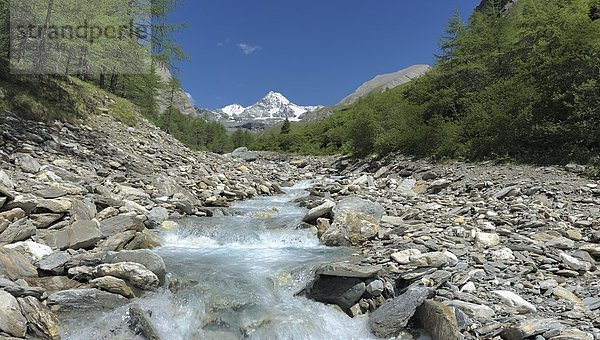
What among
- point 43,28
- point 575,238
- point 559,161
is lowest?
point 575,238

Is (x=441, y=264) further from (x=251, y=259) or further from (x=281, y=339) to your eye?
(x=251, y=259)

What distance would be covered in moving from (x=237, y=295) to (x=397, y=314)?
11.7ft

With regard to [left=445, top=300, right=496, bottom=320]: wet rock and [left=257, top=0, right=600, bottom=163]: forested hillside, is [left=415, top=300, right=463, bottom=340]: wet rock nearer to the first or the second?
[left=445, top=300, right=496, bottom=320]: wet rock

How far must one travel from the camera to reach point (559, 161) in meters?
16.1

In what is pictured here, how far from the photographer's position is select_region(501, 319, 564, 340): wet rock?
579cm

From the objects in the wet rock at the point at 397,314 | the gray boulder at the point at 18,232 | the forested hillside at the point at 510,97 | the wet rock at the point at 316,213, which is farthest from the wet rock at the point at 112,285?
the forested hillside at the point at 510,97

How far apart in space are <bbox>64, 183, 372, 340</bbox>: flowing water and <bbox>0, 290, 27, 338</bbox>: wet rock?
770mm

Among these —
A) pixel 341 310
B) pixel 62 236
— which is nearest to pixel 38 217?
pixel 62 236

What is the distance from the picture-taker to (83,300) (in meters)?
6.66

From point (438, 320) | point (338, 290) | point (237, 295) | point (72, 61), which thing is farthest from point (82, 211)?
point (72, 61)

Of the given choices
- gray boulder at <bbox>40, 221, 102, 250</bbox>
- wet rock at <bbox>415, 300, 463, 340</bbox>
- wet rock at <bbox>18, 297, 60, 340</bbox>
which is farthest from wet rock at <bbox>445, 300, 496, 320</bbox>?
gray boulder at <bbox>40, 221, 102, 250</bbox>

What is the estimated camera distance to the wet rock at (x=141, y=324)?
20.9 feet

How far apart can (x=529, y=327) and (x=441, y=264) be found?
261 cm

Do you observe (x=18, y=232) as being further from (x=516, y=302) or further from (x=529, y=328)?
(x=516, y=302)
